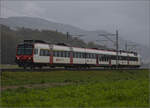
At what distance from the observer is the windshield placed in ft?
110

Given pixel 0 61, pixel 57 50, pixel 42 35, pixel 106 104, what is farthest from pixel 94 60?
pixel 42 35

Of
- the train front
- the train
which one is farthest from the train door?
the train front

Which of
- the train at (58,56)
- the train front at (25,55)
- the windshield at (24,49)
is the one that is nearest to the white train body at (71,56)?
the train at (58,56)

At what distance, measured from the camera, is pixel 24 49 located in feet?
112

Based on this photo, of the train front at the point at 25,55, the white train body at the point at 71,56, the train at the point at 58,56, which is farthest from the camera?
the white train body at the point at 71,56

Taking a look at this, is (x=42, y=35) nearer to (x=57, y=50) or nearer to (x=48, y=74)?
(x=57, y=50)

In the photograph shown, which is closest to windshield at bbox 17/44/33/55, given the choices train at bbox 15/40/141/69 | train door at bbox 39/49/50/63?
train at bbox 15/40/141/69

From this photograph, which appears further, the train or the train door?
the train door

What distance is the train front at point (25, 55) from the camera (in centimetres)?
3309

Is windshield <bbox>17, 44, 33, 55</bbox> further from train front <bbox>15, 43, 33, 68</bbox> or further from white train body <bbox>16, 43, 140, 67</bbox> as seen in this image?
white train body <bbox>16, 43, 140, 67</bbox>

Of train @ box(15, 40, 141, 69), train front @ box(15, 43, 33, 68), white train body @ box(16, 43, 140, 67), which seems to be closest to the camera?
train front @ box(15, 43, 33, 68)

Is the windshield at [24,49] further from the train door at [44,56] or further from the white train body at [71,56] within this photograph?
the train door at [44,56]

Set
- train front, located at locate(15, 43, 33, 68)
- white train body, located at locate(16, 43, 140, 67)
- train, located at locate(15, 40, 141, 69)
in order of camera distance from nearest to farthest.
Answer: train front, located at locate(15, 43, 33, 68), train, located at locate(15, 40, 141, 69), white train body, located at locate(16, 43, 140, 67)

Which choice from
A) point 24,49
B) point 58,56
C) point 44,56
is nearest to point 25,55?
point 24,49
